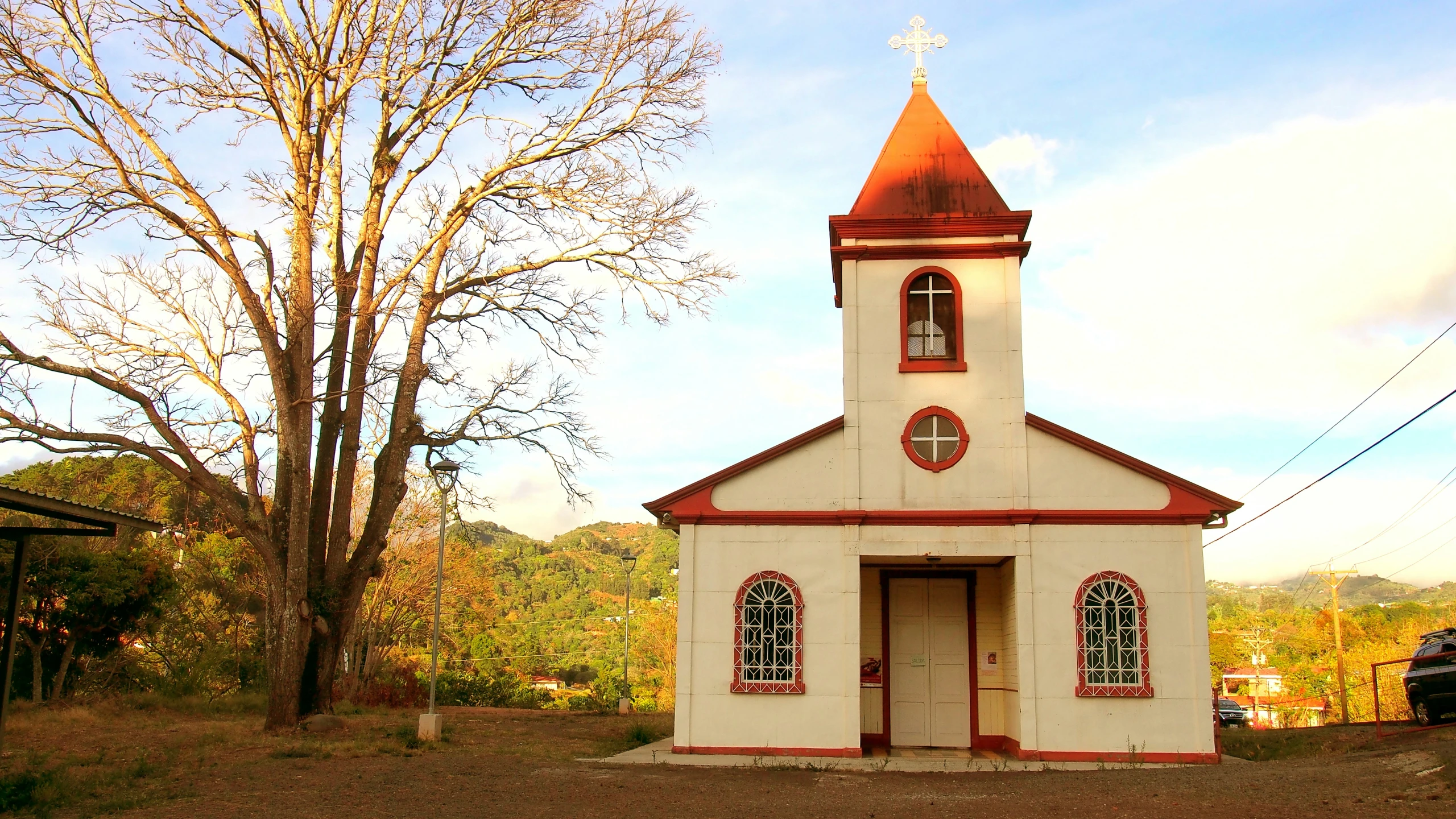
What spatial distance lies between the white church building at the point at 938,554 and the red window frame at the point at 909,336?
0.03 meters

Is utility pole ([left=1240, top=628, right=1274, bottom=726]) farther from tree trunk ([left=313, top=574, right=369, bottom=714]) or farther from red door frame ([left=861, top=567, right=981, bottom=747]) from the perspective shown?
tree trunk ([left=313, top=574, right=369, bottom=714])

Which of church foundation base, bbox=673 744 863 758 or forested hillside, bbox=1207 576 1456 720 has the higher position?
forested hillside, bbox=1207 576 1456 720

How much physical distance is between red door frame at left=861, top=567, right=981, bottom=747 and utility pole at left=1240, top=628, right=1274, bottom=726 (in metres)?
62.2

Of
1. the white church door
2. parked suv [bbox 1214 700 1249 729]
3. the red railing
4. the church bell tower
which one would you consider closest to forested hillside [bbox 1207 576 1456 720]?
the red railing

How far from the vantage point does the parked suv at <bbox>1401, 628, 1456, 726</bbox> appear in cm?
1541

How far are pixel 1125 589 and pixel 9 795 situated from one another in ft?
41.3

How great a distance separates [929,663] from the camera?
15719 mm

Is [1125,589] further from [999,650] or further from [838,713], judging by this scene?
[838,713]

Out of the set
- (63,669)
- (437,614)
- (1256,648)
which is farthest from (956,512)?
(1256,648)

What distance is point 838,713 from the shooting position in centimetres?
1392

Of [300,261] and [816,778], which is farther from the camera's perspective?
[300,261]

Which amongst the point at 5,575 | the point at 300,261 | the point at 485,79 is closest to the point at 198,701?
the point at 5,575

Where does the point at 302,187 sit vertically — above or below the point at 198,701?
above

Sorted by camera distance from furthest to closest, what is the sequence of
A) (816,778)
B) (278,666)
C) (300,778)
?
(278,666), (816,778), (300,778)
